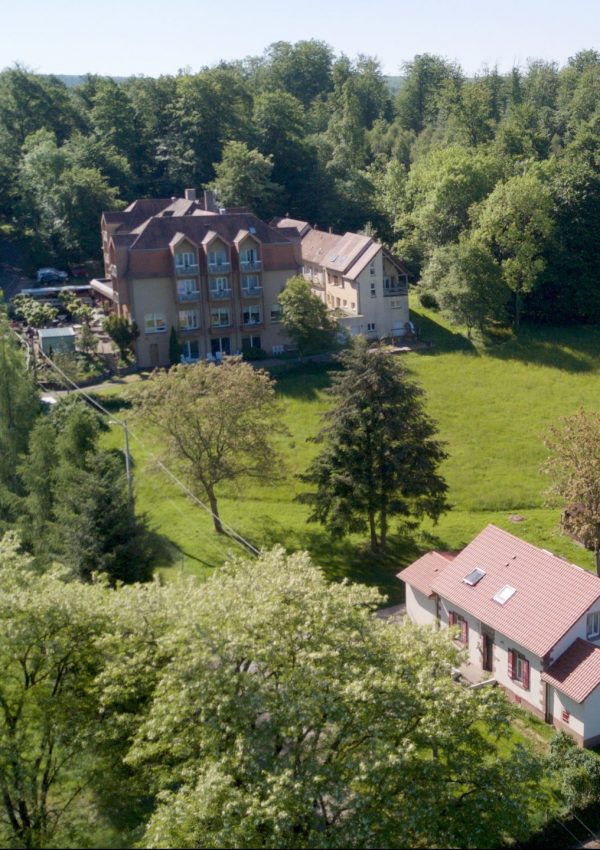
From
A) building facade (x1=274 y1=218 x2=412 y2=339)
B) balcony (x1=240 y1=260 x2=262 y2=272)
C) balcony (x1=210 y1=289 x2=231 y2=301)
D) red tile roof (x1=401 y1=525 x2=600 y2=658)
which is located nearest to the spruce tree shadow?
building facade (x1=274 y1=218 x2=412 y2=339)

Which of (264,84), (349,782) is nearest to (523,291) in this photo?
(349,782)

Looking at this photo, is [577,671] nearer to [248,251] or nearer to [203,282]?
[203,282]

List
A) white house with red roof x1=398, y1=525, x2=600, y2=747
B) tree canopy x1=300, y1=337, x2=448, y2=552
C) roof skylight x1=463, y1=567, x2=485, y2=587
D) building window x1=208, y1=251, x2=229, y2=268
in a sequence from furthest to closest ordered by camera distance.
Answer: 1. building window x1=208, y1=251, x2=229, y2=268
2. tree canopy x1=300, y1=337, x2=448, y2=552
3. roof skylight x1=463, y1=567, x2=485, y2=587
4. white house with red roof x1=398, y1=525, x2=600, y2=747

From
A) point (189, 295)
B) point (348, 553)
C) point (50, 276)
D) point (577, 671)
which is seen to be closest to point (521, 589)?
point (577, 671)

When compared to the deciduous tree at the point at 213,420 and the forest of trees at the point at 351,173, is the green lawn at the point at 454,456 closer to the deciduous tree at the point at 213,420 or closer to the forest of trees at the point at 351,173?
the deciduous tree at the point at 213,420

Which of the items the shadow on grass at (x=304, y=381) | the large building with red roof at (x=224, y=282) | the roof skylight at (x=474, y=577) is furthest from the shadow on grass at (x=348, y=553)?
the large building with red roof at (x=224, y=282)

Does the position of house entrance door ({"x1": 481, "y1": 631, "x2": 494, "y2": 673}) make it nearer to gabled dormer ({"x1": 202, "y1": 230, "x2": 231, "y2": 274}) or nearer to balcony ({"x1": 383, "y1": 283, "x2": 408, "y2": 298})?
gabled dormer ({"x1": 202, "y1": 230, "x2": 231, "y2": 274})
